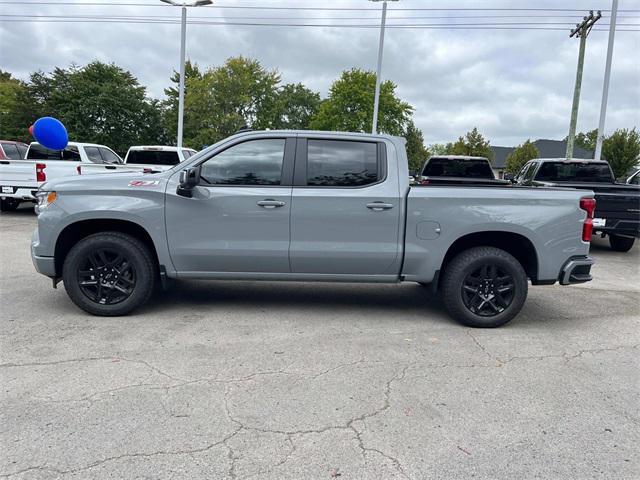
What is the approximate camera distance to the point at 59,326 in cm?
460

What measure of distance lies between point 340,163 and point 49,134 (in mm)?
9544

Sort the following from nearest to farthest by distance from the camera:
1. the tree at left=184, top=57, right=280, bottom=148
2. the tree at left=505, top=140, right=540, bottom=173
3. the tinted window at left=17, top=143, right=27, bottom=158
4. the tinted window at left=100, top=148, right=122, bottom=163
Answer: the tinted window at left=17, top=143, right=27, bottom=158 → the tinted window at left=100, top=148, right=122, bottom=163 → the tree at left=184, top=57, right=280, bottom=148 → the tree at left=505, top=140, right=540, bottom=173

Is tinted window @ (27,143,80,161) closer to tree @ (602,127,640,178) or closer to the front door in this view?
the front door

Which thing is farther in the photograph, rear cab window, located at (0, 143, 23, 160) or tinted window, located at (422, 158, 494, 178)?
rear cab window, located at (0, 143, 23, 160)

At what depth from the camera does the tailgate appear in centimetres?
1166

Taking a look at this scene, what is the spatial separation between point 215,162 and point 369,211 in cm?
165

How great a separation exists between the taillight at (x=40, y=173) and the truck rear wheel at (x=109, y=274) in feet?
25.9

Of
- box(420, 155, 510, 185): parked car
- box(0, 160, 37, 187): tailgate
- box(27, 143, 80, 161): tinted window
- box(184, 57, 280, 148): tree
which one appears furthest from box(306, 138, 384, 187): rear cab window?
box(184, 57, 280, 148): tree

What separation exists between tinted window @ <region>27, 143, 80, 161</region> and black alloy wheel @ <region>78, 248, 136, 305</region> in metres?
9.40

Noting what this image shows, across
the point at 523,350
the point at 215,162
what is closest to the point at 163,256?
the point at 215,162

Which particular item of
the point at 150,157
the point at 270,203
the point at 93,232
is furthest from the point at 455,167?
the point at 93,232

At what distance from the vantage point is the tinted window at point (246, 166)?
15.9ft

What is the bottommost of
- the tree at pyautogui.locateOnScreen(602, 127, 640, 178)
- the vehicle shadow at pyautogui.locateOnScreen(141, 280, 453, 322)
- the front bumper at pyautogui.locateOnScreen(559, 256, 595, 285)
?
the vehicle shadow at pyautogui.locateOnScreen(141, 280, 453, 322)

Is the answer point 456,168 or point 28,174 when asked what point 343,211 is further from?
point 28,174
